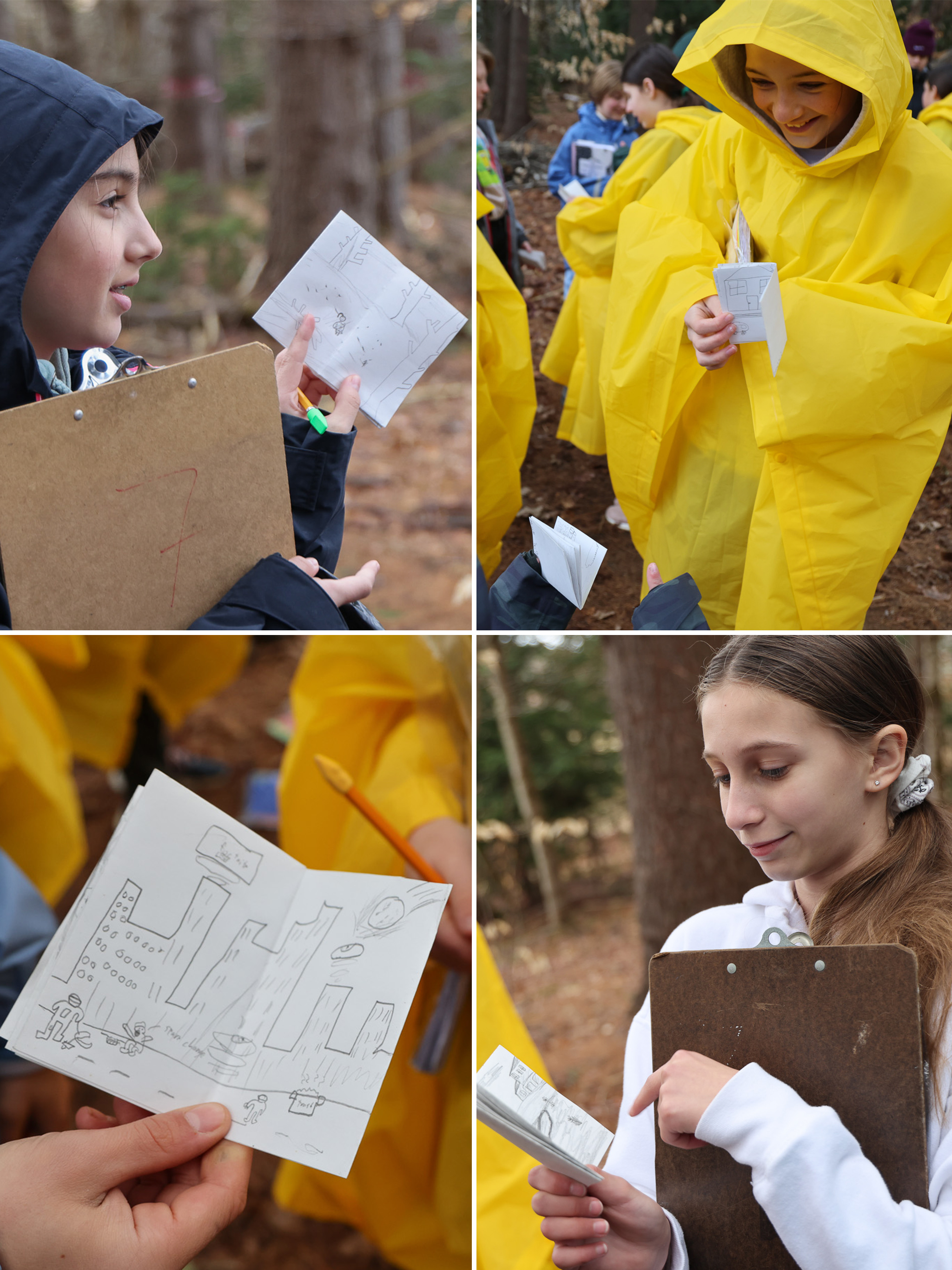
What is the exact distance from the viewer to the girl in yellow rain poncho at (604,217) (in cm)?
306

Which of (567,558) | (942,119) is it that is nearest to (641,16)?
(942,119)

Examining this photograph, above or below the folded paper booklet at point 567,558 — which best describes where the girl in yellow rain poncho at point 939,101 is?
above

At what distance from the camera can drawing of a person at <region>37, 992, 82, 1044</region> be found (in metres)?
1.18

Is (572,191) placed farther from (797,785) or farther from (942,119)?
(797,785)

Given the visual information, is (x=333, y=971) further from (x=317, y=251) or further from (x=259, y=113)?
(x=259, y=113)

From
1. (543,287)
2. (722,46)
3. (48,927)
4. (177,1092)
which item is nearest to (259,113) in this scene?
(543,287)

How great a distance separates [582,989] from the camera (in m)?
4.50

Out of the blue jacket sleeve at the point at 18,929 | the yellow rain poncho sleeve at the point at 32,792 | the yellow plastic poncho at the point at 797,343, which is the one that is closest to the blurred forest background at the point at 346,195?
the yellow rain poncho sleeve at the point at 32,792

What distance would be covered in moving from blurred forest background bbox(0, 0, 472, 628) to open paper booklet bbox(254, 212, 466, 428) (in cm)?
224

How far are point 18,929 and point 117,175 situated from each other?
145 centimetres

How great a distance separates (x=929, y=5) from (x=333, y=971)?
14.4 feet

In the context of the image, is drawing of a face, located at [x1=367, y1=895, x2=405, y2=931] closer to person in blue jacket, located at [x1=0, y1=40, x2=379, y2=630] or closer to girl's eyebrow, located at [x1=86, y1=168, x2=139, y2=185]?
person in blue jacket, located at [x1=0, y1=40, x2=379, y2=630]

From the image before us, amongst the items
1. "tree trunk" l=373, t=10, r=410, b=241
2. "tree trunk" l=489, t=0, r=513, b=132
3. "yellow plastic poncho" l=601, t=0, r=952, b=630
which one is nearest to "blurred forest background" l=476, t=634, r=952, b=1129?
"yellow plastic poncho" l=601, t=0, r=952, b=630

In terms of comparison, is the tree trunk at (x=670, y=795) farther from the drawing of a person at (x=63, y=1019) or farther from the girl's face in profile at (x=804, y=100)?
the drawing of a person at (x=63, y=1019)
